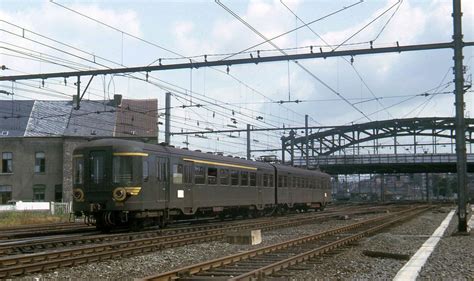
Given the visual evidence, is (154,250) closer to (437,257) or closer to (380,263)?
(380,263)

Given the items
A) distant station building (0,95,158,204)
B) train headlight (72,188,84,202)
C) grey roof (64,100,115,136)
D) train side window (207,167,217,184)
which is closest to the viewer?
train headlight (72,188,84,202)

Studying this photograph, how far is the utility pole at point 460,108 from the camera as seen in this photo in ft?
64.0

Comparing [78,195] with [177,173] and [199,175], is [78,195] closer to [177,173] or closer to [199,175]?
[177,173]

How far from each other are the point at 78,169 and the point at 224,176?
7.62 metres

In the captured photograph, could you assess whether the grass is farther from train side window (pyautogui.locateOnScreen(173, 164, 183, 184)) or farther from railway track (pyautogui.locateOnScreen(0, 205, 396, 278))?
railway track (pyautogui.locateOnScreen(0, 205, 396, 278))

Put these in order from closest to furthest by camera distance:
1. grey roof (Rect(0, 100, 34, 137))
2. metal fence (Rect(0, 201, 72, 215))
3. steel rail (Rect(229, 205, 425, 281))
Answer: steel rail (Rect(229, 205, 425, 281)) < metal fence (Rect(0, 201, 72, 215)) < grey roof (Rect(0, 100, 34, 137))

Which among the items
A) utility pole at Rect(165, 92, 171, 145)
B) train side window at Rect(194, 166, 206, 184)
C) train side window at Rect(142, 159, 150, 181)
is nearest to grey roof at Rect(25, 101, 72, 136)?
utility pole at Rect(165, 92, 171, 145)

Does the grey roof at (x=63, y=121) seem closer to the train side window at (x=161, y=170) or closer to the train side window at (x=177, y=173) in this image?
the train side window at (x=177, y=173)

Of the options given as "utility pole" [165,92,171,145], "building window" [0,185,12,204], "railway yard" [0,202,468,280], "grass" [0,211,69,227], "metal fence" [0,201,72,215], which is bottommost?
"grass" [0,211,69,227]

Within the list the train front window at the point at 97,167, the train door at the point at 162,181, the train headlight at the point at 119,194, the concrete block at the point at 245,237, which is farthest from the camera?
the train door at the point at 162,181

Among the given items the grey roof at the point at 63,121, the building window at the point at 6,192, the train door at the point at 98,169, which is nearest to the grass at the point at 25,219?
the train door at the point at 98,169

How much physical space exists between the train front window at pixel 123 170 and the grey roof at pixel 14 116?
34.3m

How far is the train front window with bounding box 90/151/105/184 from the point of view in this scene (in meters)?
19.6

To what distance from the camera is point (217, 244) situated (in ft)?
55.8
